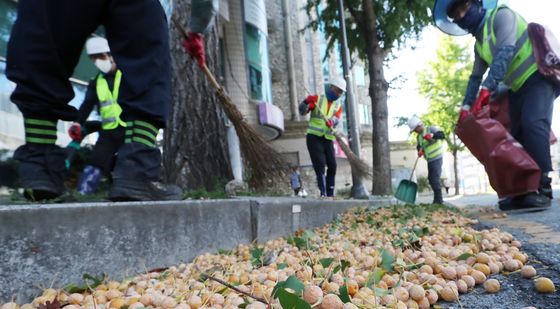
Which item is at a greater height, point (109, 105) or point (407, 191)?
point (109, 105)

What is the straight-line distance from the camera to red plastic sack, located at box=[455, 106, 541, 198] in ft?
9.98

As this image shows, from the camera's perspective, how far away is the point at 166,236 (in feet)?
5.52

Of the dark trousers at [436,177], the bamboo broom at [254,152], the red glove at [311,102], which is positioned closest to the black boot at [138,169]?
the bamboo broom at [254,152]

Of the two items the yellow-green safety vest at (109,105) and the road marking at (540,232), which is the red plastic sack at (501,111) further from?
the yellow-green safety vest at (109,105)

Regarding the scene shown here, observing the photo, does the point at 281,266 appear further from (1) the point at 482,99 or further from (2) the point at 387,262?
(1) the point at 482,99

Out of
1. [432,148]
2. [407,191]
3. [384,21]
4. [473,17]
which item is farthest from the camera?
[384,21]

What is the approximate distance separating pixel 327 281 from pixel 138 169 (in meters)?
0.99

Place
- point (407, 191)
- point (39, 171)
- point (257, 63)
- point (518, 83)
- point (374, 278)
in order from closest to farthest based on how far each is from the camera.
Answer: point (374, 278), point (39, 171), point (518, 83), point (407, 191), point (257, 63)

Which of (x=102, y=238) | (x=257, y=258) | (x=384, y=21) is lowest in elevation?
(x=257, y=258)

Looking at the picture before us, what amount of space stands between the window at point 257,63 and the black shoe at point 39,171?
10.6 m

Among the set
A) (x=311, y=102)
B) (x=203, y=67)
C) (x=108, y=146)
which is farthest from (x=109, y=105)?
(x=311, y=102)

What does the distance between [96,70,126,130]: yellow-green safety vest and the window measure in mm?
8279

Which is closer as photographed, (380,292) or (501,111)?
(380,292)

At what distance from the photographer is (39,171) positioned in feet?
5.66
